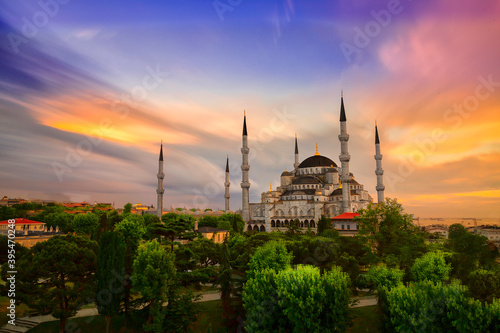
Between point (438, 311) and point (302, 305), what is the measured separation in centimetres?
623

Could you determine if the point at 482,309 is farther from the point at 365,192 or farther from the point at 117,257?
the point at 365,192

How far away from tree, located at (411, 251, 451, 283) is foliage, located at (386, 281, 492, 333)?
8030 mm

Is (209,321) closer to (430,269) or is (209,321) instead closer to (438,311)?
(438,311)

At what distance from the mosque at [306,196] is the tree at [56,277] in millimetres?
53838

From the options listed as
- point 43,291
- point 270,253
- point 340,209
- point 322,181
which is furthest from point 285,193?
point 43,291

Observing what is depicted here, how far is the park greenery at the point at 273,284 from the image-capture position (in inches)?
618

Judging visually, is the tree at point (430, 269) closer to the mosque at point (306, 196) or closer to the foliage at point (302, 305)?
the foliage at point (302, 305)

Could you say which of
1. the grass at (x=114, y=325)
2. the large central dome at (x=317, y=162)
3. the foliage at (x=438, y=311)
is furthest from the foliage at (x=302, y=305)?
the large central dome at (x=317, y=162)

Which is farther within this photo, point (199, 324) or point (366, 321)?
point (366, 321)

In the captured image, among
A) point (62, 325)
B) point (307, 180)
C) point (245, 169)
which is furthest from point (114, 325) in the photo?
point (307, 180)

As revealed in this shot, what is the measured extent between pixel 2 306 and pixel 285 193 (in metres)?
68.2

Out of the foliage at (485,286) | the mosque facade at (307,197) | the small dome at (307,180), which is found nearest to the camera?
the foliage at (485,286)

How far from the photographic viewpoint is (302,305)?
15953 millimetres

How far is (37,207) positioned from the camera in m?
89.7
